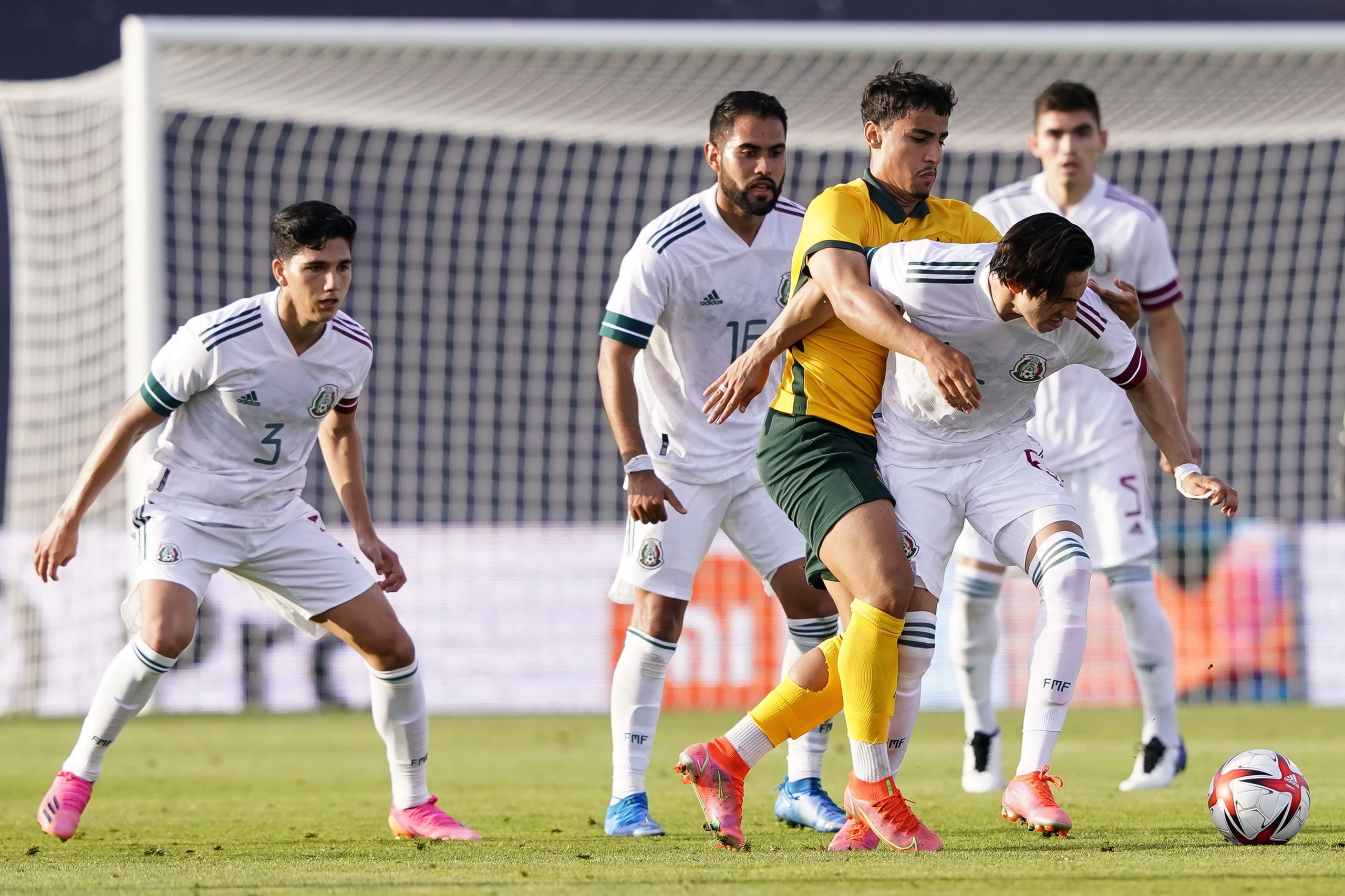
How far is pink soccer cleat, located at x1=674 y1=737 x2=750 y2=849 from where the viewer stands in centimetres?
483

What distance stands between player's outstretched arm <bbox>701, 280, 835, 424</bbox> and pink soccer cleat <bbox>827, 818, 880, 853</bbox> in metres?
1.16

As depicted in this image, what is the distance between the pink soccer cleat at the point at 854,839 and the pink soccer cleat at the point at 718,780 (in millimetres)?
335

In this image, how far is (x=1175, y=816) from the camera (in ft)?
18.3

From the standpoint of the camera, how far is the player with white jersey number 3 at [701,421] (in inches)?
212

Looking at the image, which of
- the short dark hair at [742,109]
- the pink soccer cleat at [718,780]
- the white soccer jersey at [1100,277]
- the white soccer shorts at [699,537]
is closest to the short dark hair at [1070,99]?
the white soccer jersey at [1100,277]

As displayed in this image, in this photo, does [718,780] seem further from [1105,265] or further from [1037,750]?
[1105,265]

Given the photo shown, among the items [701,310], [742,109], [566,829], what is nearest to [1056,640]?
[701,310]

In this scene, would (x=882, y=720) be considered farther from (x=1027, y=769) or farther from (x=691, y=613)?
(x=691, y=613)

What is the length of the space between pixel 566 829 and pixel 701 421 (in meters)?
1.41

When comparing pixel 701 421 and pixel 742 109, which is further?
pixel 701 421

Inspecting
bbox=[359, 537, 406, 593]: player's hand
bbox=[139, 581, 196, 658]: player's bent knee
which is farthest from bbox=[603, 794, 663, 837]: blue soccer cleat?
bbox=[139, 581, 196, 658]: player's bent knee

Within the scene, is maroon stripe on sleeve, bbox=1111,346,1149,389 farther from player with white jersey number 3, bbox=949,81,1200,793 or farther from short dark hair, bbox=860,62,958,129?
player with white jersey number 3, bbox=949,81,1200,793

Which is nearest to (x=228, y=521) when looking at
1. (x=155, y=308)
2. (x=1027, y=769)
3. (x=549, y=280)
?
(x=1027, y=769)

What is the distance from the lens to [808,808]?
17.9 feet
